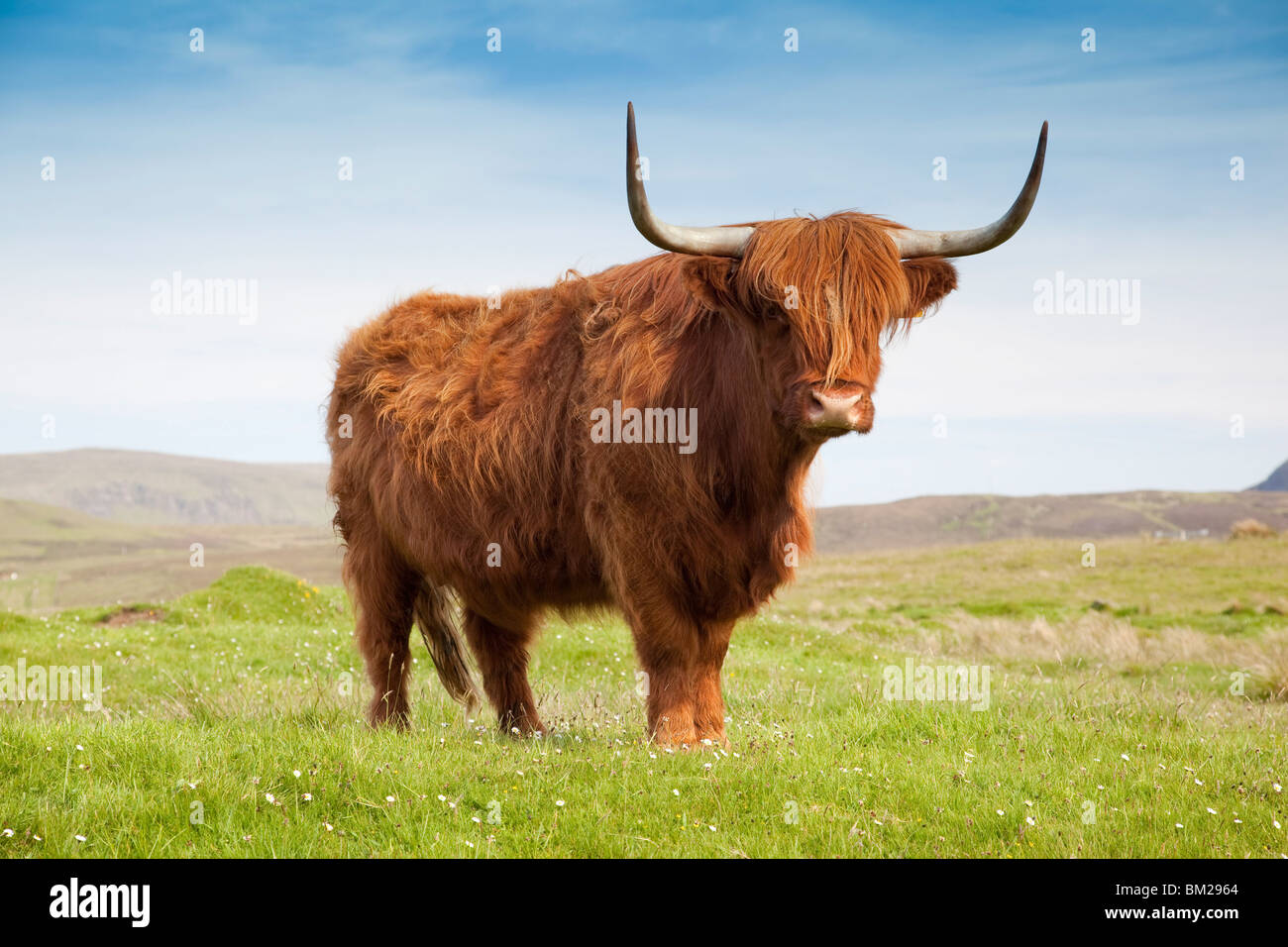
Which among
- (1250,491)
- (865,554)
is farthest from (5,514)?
(1250,491)

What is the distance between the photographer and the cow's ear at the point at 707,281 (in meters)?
5.12

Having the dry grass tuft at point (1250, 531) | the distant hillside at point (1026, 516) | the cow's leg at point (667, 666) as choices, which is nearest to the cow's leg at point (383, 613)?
the cow's leg at point (667, 666)

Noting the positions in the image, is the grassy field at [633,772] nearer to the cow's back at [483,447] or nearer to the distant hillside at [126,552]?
the cow's back at [483,447]

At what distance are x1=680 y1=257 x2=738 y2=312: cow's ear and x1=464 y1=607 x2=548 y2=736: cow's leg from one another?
304 cm

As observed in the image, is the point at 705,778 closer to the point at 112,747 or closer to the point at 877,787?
the point at 877,787

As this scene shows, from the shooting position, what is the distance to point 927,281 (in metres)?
5.39

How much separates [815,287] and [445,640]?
4237 millimetres

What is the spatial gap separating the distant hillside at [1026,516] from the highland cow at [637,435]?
49596mm

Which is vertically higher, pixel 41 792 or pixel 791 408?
pixel 791 408

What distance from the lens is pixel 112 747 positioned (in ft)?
16.9

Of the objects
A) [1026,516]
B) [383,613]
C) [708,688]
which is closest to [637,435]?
[708,688]

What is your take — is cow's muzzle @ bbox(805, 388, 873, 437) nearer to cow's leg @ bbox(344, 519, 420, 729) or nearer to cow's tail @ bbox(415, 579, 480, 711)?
cow's leg @ bbox(344, 519, 420, 729)

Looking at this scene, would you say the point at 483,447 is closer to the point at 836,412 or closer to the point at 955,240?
the point at 836,412
